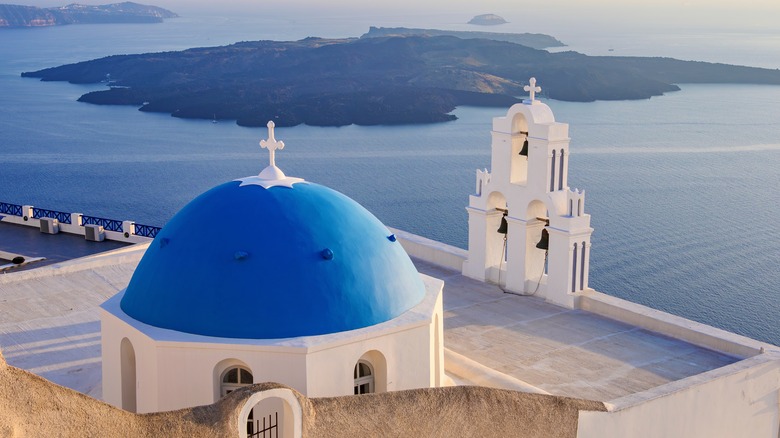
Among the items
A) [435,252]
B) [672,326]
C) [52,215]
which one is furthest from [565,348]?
[52,215]

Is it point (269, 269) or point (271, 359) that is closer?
point (271, 359)

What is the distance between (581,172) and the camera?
190 ft

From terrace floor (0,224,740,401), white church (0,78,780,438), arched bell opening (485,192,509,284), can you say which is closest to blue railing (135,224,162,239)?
terrace floor (0,224,740,401)

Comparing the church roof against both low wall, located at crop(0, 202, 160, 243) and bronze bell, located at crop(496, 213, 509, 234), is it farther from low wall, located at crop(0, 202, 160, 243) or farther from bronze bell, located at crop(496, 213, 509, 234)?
low wall, located at crop(0, 202, 160, 243)

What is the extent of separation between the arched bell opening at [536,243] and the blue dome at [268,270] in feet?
16.1

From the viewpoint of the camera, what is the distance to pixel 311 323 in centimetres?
1141

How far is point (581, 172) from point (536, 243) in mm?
41616

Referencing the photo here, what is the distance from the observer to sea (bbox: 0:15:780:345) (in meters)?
39.4

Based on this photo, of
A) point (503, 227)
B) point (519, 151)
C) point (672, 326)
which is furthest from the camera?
point (503, 227)

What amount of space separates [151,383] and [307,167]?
5043cm

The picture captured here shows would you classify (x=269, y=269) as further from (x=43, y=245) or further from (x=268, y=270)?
(x=43, y=245)

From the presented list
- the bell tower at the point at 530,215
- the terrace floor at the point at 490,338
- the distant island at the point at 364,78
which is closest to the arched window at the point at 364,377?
→ the terrace floor at the point at 490,338

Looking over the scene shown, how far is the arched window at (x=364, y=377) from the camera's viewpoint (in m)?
11.7

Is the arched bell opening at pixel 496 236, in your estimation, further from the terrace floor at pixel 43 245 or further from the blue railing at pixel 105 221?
the blue railing at pixel 105 221
